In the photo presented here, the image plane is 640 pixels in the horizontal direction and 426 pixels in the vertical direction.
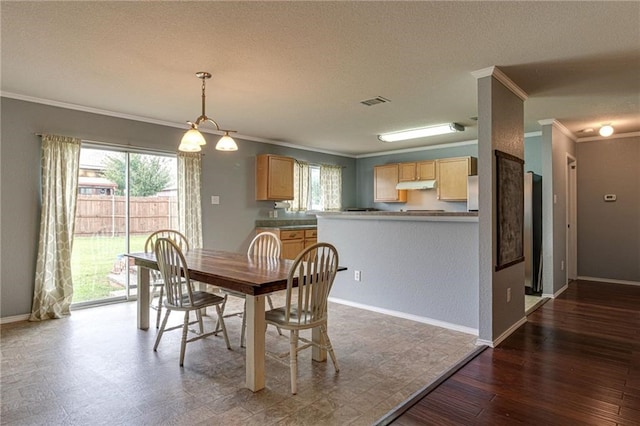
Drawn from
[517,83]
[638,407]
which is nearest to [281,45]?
[517,83]

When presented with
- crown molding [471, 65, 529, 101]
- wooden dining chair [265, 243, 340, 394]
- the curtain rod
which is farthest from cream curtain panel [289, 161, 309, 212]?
wooden dining chair [265, 243, 340, 394]

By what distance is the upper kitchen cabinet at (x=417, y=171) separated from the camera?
6613 millimetres

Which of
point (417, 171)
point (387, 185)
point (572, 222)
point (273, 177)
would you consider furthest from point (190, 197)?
point (572, 222)

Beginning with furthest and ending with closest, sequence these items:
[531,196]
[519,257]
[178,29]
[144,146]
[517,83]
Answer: [531,196] → [144,146] → [519,257] → [517,83] → [178,29]

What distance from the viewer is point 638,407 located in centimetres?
219

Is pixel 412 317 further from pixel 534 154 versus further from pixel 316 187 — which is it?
pixel 316 187

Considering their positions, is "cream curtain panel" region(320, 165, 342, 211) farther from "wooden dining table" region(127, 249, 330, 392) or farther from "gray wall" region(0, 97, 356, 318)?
"wooden dining table" region(127, 249, 330, 392)

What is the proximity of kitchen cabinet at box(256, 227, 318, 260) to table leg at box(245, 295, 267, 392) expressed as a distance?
3.23m

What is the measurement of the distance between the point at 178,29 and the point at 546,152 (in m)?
4.62

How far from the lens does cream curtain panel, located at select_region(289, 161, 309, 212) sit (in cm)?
667

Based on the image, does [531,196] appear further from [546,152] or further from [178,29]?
[178,29]

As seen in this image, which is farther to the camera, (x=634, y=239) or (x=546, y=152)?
(x=634, y=239)

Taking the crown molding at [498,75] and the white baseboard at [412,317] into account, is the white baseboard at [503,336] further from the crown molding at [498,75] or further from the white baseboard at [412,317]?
the crown molding at [498,75]

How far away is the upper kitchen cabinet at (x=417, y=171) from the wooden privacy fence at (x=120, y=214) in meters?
4.14
